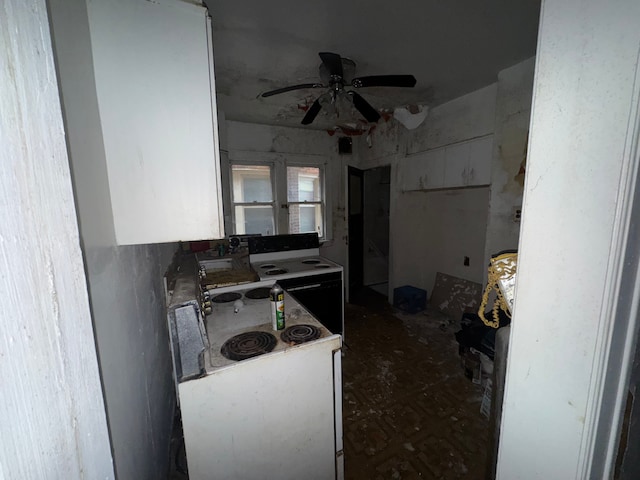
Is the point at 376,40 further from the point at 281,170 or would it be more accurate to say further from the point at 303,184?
the point at 303,184

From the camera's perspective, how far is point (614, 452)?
480 mm

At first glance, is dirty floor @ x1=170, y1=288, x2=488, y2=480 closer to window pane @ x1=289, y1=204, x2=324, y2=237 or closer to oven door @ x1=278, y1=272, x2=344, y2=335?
oven door @ x1=278, y1=272, x2=344, y2=335

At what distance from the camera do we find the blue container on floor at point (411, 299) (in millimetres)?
3348

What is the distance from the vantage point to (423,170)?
120 inches

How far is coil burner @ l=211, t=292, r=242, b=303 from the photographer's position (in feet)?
5.63

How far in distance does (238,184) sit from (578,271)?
3521 mm

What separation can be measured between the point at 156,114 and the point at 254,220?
2.92m

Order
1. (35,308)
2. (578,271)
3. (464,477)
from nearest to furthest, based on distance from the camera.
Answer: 1. (35,308)
2. (578,271)
3. (464,477)

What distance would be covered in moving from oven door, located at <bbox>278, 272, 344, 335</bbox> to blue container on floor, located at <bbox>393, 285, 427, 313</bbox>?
1.20 m

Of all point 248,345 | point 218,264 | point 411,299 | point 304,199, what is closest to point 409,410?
point 248,345

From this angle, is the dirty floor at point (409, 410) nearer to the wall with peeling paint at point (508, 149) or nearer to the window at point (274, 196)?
the wall with peeling paint at point (508, 149)

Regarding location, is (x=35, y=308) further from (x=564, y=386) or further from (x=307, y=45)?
(x=307, y=45)

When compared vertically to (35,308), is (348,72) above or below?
above

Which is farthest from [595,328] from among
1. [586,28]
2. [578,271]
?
[586,28]
